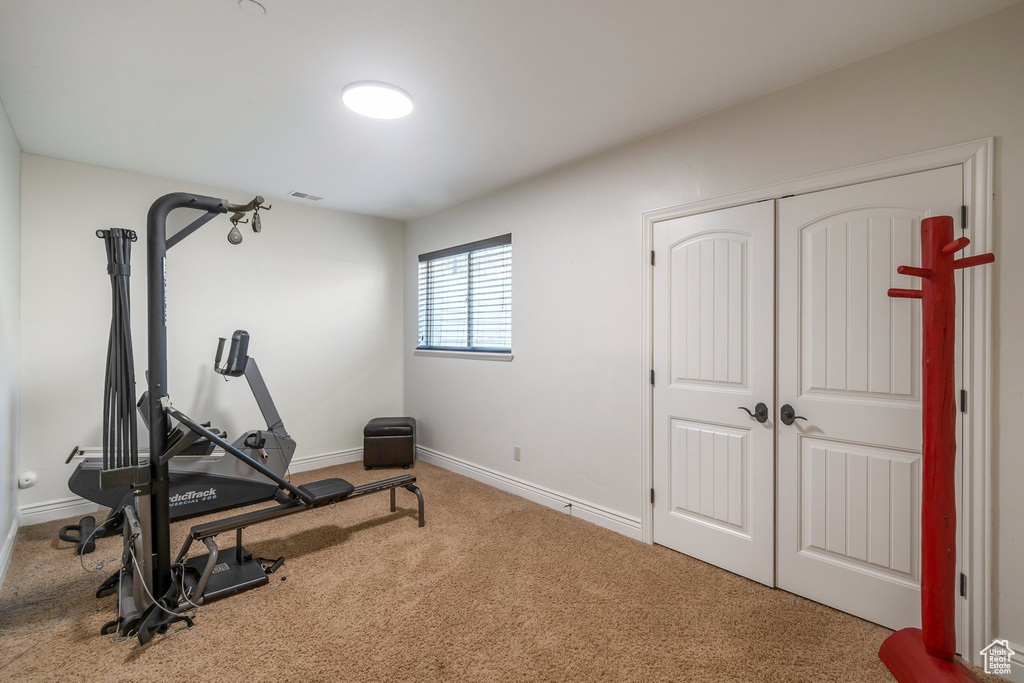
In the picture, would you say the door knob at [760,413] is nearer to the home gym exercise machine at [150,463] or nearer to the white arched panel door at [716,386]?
the white arched panel door at [716,386]

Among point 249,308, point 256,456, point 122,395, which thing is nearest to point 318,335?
point 249,308

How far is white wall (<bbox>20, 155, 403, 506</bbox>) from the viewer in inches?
126

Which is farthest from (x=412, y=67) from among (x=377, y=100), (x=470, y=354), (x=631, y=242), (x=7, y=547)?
(x=7, y=547)

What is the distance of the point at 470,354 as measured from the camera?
425cm

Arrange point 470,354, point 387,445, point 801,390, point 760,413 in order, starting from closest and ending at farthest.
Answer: point 801,390 → point 760,413 → point 470,354 → point 387,445

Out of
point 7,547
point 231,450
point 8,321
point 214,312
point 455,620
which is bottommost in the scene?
point 455,620

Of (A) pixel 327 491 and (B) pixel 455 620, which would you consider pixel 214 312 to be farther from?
(B) pixel 455 620

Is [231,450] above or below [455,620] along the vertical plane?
above

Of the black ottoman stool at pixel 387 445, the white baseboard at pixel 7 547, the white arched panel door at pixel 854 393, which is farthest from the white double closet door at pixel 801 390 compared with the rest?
the white baseboard at pixel 7 547

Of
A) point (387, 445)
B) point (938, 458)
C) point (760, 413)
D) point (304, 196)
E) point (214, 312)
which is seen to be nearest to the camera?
point (938, 458)

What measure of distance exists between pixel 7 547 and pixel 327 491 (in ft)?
5.82

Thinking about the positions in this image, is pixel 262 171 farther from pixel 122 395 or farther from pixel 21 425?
pixel 21 425

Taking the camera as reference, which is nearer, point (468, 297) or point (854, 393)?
point (854, 393)

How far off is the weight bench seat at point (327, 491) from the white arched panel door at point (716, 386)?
1.97 meters
